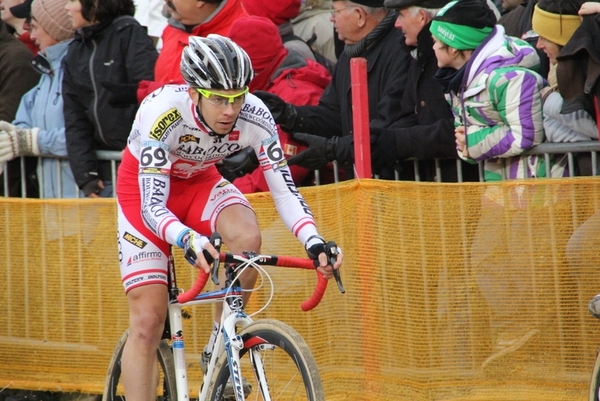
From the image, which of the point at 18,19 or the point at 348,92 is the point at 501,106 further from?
the point at 18,19

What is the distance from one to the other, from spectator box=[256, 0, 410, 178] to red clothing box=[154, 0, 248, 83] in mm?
727

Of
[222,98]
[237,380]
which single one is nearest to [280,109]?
[222,98]

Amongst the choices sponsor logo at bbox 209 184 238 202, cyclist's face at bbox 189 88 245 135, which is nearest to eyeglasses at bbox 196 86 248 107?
cyclist's face at bbox 189 88 245 135

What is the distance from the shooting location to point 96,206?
8062 millimetres

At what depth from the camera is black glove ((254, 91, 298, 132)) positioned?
25.0 feet

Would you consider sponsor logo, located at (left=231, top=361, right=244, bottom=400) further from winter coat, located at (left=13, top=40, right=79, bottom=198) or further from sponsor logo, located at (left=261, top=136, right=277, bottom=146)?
winter coat, located at (left=13, top=40, right=79, bottom=198)

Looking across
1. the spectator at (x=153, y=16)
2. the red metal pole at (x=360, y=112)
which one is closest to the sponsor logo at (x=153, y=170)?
the red metal pole at (x=360, y=112)

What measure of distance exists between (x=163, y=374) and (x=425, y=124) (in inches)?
96.5

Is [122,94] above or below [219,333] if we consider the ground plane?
above

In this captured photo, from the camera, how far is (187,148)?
6.06 metres

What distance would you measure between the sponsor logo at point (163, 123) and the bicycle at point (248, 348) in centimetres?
82

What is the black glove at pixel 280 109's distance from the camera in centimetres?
763

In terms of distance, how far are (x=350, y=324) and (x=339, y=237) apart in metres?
0.58

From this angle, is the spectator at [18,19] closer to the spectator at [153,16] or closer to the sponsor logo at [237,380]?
the spectator at [153,16]
